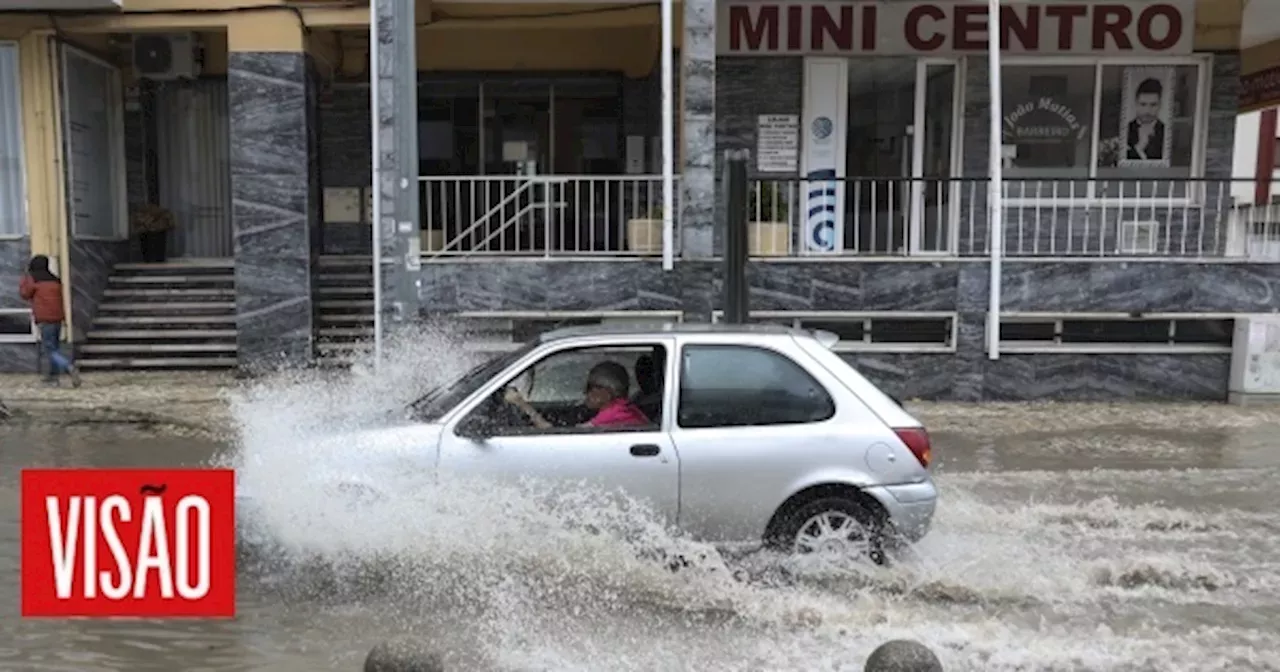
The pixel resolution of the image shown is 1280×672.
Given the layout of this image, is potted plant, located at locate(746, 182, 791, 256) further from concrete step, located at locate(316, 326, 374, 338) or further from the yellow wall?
the yellow wall

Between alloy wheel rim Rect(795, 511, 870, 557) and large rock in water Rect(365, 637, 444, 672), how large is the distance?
251cm

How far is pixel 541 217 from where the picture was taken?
14.1 metres

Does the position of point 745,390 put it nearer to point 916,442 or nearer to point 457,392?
point 916,442

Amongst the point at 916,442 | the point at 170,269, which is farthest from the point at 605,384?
the point at 170,269

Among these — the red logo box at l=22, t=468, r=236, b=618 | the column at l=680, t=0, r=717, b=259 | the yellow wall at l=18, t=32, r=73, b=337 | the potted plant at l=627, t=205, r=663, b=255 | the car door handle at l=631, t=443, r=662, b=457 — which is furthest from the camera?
the yellow wall at l=18, t=32, r=73, b=337

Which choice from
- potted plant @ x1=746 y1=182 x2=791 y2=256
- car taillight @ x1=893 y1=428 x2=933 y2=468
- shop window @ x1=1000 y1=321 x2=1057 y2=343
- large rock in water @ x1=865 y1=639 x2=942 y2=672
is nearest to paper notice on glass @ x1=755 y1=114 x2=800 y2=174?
potted plant @ x1=746 y1=182 x2=791 y2=256

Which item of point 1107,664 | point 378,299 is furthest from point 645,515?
point 378,299

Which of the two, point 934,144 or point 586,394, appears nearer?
point 586,394

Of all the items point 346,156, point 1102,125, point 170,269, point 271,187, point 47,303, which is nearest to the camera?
point 47,303

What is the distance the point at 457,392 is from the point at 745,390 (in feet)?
5.24

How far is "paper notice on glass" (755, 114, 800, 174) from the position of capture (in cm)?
1338

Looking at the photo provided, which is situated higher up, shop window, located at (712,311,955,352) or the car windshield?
the car windshield

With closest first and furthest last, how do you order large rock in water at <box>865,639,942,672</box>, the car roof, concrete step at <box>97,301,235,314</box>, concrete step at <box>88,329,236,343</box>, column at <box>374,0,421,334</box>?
large rock in water at <box>865,639,942,672</box> → the car roof → column at <box>374,0,421,334</box> → concrete step at <box>88,329,236,343</box> → concrete step at <box>97,301,235,314</box>

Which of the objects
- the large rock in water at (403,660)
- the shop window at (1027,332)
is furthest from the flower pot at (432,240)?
the large rock in water at (403,660)
